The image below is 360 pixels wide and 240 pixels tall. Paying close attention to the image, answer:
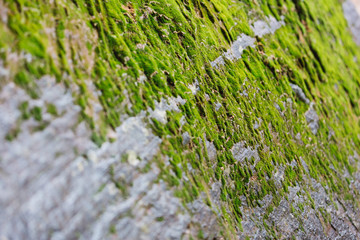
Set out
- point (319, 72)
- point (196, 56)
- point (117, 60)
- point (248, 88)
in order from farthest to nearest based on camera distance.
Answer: point (319, 72), point (248, 88), point (196, 56), point (117, 60)

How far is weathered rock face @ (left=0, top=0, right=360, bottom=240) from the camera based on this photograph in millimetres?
4461

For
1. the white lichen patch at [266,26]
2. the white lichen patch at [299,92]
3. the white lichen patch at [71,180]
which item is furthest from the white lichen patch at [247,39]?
the white lichen patch at [71,180]

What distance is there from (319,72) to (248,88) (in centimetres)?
726

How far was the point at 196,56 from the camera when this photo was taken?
27.5ft

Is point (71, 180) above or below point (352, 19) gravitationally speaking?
above

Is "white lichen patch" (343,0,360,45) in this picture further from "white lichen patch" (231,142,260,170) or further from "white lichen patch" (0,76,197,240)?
"white lichen patch" (0,76,197,240)

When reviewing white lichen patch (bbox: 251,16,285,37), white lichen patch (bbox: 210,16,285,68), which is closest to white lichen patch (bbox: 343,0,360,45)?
white lichen patch (bbox: 210,16,285,68)

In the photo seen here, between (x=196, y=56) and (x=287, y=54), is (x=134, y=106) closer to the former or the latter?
(x=196, y=56)

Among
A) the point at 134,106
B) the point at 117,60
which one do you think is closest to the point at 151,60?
the point at 117,60

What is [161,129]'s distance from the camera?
6312 mm

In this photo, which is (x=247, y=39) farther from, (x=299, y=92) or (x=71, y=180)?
(x=71, y=180)

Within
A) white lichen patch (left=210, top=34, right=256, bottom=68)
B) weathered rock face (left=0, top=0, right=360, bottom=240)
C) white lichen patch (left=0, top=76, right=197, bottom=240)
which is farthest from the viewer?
white lichen patch (left=210, top=34, right=256, bottom=68)

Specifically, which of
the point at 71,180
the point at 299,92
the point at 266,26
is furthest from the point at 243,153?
the point at 266,26

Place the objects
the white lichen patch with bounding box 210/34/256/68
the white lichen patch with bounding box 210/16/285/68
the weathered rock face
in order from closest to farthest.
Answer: the weathered rock face < the white lichen patch with bounding box 210/34/256/68 < the white lichen patch with bounding box 210/16/285/68
